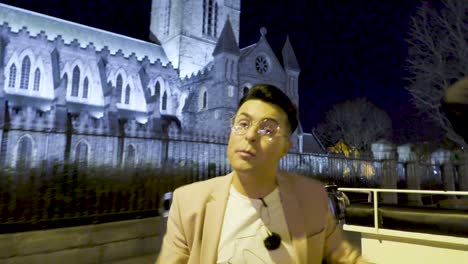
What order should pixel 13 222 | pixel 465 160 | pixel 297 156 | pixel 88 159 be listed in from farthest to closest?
pixel 465 160, pixel 297 156, pixel 88 159, pixel 13 222

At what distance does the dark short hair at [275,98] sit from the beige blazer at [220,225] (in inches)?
11.7

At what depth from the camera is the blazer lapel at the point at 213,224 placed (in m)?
1.31

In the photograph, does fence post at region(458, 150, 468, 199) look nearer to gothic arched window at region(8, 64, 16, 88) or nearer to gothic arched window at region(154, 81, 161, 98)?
gothic arched window at region(154, 81, 161, 98)

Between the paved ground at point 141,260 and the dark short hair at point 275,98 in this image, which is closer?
the dark short hair at point 275,98

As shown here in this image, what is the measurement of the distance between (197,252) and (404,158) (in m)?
12.9

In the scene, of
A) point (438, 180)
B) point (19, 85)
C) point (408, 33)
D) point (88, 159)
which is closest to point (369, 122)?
point (408, 33)

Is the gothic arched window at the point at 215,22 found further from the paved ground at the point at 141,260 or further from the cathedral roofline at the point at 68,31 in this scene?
the paved ground at the point at 141,260

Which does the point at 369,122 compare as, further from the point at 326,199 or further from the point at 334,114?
the point at 326,199

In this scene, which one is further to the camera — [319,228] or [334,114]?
[334,114]

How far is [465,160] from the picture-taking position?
1373cm

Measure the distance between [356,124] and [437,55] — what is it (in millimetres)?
29666

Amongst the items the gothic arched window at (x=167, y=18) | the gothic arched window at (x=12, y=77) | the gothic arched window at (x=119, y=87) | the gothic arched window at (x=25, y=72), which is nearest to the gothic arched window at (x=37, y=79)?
the gothic arched window at (x=25, y=72)

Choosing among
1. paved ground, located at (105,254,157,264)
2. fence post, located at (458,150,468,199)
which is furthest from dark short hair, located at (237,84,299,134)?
fence post, located at (458,150,468,199)

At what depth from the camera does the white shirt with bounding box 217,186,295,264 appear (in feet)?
4.24
